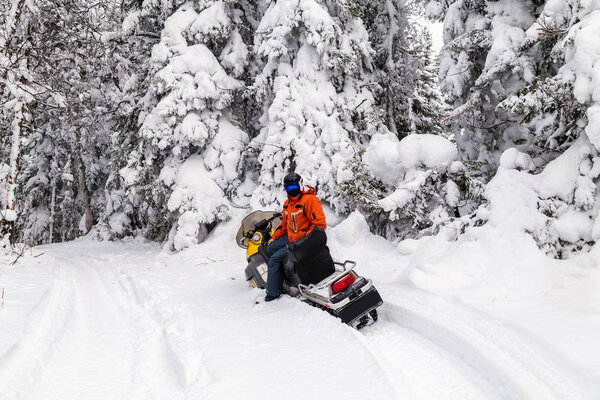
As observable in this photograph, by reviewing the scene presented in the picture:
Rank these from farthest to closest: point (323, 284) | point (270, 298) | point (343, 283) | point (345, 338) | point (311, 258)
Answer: point (270, 298) < point (311, 258) < point (323, 284) < point (343, 283) < point (345, 338)

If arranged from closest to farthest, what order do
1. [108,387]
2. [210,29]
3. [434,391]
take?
[434,391] → [108,387] → [210,29]

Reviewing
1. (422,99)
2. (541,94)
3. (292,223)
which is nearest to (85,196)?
(422,99)

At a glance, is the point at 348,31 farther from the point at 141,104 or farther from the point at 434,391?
the point at 434,391

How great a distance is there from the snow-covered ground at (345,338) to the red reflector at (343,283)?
38 cm

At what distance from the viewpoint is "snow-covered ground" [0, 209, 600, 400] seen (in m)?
3.51

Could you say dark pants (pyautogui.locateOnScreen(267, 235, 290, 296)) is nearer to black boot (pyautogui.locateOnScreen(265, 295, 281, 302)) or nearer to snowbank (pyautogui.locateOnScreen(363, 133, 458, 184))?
black boot (pyautogui.locateOnScreen(265, 295, 281, 302))

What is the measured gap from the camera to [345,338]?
436cm

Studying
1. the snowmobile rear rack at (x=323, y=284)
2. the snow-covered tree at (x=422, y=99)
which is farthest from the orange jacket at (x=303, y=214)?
the snow-covered tree at (x=422, y=99)

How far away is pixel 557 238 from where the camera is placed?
569 cm

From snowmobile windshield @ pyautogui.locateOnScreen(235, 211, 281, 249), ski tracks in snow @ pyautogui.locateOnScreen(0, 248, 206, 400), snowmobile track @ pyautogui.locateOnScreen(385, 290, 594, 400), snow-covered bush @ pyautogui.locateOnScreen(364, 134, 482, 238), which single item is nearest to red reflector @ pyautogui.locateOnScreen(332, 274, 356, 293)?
snowmobile track @ pyautogui.locateOnScreen(385, 290, 594, 400)

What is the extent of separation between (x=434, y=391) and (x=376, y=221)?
6.07 m

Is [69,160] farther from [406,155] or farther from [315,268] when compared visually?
[315,268]

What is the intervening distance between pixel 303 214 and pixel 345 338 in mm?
2024

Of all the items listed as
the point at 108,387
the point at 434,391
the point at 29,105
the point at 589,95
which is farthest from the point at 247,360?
the point at 29,105
